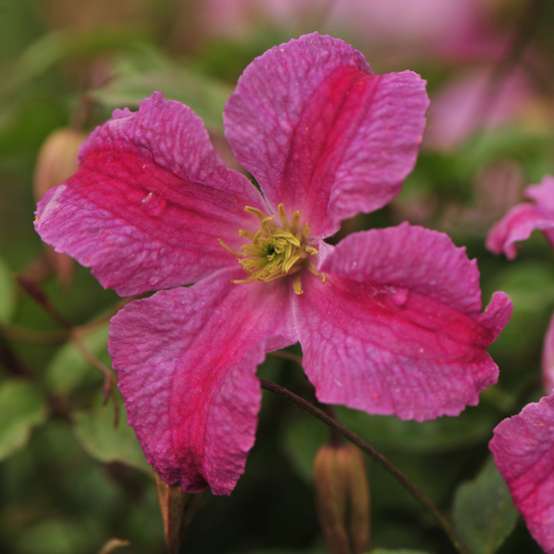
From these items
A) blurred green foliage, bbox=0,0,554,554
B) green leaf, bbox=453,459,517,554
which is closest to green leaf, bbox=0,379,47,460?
blurred green foliage, bbox=0,0,554,554

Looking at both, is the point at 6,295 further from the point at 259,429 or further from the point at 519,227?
the point at 519,227

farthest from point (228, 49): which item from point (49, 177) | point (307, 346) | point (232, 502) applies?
point (307, 346)

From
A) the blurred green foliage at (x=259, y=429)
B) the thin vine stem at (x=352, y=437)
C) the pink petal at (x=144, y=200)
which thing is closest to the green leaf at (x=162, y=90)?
the blurred green foliage at (x=259, y=429)

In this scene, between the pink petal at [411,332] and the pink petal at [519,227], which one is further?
the pink petal at [519,227]

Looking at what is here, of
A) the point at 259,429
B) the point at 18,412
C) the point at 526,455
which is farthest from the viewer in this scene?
the point at 259,429

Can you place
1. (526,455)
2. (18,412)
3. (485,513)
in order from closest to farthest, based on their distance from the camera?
(526,455) → (485,513) → (18,412)

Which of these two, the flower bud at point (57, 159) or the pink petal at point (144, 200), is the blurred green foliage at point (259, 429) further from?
the pink petal at point (144, 200)

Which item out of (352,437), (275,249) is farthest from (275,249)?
(352,437)
